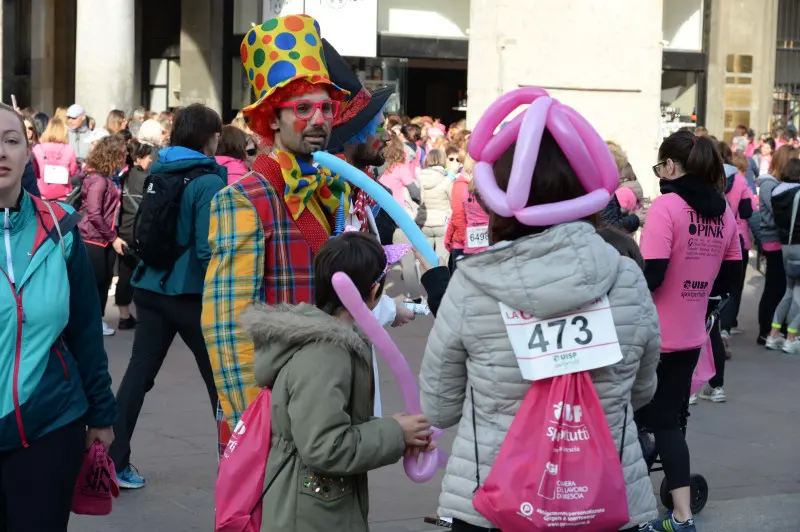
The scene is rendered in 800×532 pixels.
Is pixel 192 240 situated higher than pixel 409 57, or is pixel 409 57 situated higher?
pixel 409 57

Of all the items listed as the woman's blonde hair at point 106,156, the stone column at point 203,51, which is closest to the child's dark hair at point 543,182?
the woman's blonde hair at point 106,156

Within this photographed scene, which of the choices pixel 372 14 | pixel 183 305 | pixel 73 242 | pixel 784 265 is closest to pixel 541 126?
pixel 73 242

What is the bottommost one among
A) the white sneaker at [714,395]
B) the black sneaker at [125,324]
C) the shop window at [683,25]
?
the white sneaker at [714,395]

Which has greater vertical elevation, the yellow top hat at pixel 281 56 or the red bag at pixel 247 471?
the yellow top hat at pixel 281 56

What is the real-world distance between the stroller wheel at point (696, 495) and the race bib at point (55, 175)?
319 inches

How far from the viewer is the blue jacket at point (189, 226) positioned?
6594mm

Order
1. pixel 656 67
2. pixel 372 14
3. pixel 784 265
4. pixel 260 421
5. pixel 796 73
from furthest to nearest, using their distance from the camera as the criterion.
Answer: pixel 796 73 → pixel 372 14 → pixel 656 67 → pixel 784 265 → pixel 260 421

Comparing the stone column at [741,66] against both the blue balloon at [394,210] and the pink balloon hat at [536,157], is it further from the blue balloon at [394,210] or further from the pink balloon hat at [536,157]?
the pink balloon hat at [536,157]

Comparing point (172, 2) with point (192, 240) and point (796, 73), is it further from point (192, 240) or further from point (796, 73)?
point (192, 240)

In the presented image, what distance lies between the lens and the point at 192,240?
682 cm

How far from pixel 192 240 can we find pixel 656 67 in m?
13.3

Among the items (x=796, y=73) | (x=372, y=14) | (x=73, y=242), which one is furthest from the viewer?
(x=796, y=73)

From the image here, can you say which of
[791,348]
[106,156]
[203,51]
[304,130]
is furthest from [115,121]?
[304,130]

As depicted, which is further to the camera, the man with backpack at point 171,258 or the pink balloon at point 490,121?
the man with backpack at point 171,258
